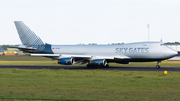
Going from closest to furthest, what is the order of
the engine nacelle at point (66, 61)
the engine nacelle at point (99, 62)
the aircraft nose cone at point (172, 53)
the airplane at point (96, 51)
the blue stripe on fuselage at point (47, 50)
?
the aircraft nose cone at point (172, 53) → the engine nacelle at point (99, 62) → the airplane at point (96, 51) → the engine nacelle at point (66, 61) → the blue stripe on fuselage at point (47, 50)

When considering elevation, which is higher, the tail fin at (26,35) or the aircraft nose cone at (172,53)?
the tail fin at (26,35)

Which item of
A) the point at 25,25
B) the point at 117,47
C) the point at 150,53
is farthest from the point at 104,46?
the point at 25,25

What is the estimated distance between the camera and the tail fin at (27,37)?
4622cm

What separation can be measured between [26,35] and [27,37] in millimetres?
433

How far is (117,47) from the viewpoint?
41.5 metres

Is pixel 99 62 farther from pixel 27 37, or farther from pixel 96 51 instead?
pixel 27 37

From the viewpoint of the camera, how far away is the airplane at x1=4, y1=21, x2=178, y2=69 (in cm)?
3866

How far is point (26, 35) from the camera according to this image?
46.3m

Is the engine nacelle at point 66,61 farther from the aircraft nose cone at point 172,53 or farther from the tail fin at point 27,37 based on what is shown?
the aircraft nose cone at point 172,53

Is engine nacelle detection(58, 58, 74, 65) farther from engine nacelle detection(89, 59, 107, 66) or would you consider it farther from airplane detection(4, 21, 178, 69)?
engine nacelle detection(89, 59, 107, 66)

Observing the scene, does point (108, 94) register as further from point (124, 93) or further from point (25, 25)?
point (25, 25)

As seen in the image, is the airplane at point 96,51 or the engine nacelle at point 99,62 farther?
the airplane at point 96,51

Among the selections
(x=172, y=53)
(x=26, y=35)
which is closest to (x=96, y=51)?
(x=172, y=53)

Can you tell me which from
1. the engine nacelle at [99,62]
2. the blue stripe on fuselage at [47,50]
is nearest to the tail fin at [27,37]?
the blue stripe on fuselage at [47,50]
